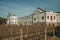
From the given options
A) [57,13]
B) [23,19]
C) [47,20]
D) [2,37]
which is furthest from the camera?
[23,19]

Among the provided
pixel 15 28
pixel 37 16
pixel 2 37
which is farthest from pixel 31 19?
pixel 2 37

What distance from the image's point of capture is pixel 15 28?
1518 centimetres

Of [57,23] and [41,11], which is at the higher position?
[41,11]

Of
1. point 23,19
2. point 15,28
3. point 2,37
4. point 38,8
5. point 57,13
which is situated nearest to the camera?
point 2,37

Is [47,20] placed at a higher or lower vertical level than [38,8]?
lower

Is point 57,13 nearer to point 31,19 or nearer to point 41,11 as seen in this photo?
point 41,11

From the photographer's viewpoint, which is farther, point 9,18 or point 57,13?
point 9,18

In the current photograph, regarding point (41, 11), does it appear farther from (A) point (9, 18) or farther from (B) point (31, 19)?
(A) point (9, 18)

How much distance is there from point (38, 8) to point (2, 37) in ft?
132

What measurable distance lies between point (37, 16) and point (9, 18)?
12.5 meters

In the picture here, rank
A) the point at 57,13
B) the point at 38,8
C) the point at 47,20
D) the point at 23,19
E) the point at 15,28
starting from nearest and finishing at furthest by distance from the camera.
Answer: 1. the point at 15,28
2. the point at 47,20
3. the point at 57,13
4. the point at 38,8
5. the point at 23,19

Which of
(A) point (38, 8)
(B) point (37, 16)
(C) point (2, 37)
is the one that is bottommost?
(C) point (2, 37)

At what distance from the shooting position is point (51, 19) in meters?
46.1

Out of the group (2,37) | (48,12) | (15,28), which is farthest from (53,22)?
(2,37)
